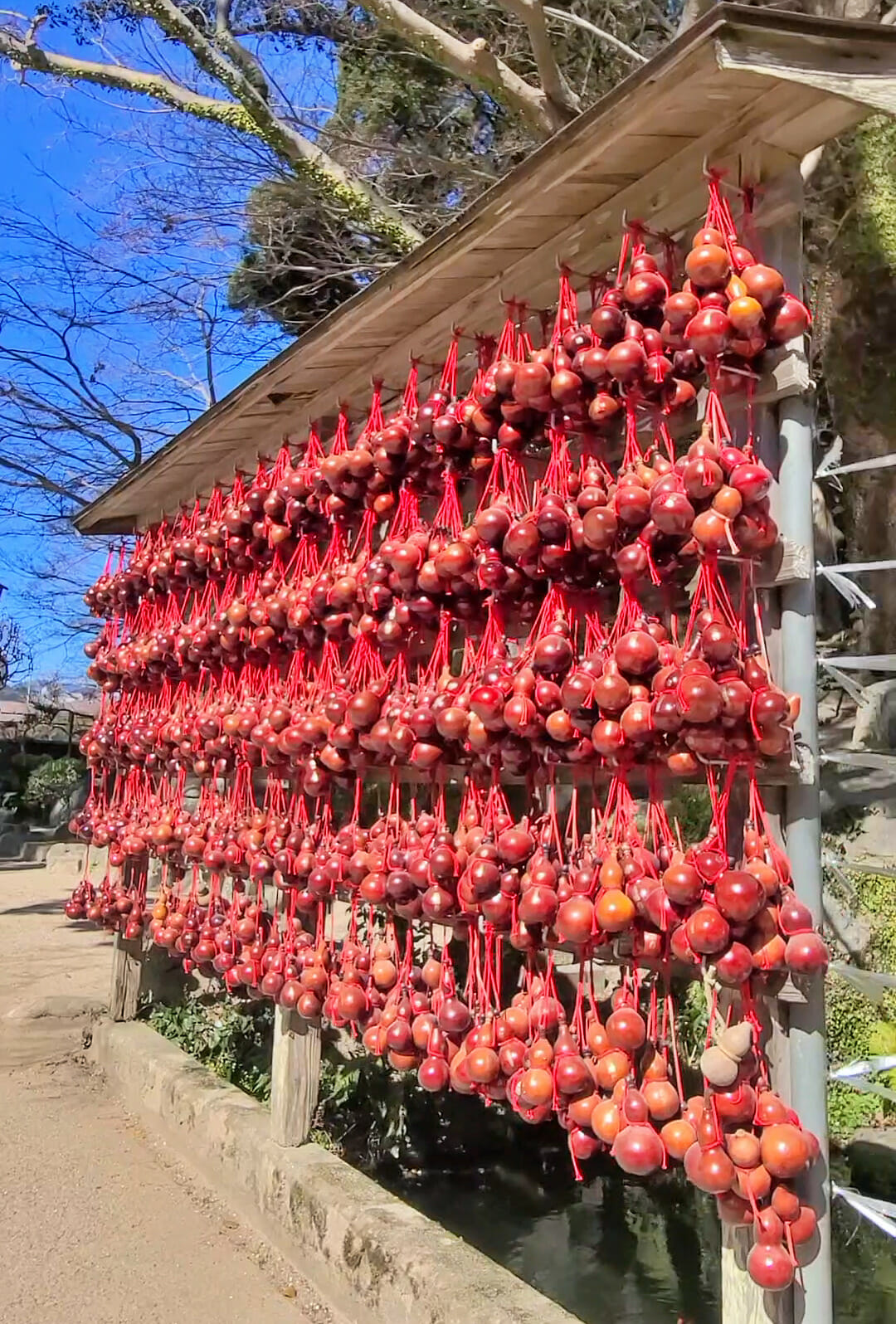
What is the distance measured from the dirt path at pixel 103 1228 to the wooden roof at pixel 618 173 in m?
2.71

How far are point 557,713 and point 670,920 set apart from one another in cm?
45

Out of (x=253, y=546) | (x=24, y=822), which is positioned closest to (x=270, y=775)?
(x=253, y=546)

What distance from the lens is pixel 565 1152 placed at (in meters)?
4.78

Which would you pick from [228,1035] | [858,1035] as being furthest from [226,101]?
[858,1035]

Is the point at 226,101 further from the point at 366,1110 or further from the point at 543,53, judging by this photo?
the point at 366,1110

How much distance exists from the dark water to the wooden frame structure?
2.06 meters

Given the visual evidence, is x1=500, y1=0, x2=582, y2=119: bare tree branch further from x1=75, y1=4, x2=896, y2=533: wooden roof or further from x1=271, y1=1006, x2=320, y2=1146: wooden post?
x1=271, y1=1006, x2=320, y2=1146: wooden post

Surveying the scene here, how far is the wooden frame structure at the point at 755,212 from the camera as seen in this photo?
1.83 m

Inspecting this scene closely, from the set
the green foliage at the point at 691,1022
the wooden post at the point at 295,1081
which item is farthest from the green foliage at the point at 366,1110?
the green foliage at the point at 691,1022

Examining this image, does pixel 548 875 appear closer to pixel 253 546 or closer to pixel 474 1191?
pixel 253 546

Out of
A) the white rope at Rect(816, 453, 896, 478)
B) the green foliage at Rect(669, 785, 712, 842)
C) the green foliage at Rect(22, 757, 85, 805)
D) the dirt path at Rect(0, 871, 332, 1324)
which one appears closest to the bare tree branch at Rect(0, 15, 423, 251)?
the green foliage at Rect(669, 785, 712, 842)

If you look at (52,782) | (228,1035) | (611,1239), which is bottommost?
(611,1239)

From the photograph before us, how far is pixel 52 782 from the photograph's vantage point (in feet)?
65.2

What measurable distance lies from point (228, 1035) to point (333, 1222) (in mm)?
1895
